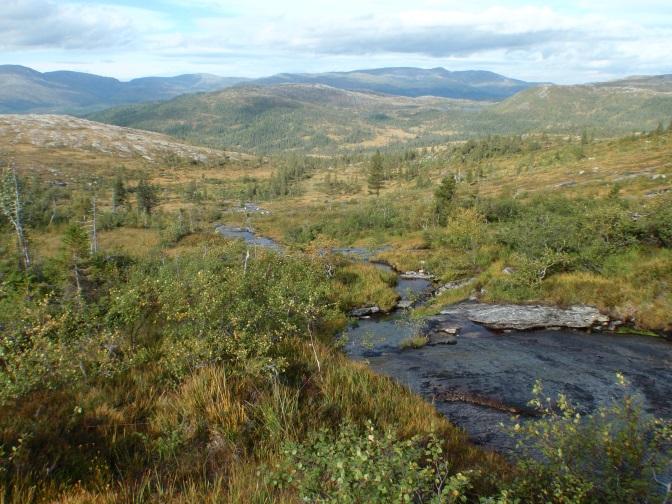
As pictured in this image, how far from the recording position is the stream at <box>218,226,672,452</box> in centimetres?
1559

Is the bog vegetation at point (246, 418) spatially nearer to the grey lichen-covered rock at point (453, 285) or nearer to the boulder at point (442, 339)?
the boulder at point (442, 339)

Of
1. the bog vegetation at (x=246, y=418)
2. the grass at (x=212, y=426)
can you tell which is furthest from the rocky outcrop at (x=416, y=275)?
the grass at (x=212, y=426)

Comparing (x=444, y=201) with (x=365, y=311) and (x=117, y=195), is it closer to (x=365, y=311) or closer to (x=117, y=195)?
(x=365, y=311)

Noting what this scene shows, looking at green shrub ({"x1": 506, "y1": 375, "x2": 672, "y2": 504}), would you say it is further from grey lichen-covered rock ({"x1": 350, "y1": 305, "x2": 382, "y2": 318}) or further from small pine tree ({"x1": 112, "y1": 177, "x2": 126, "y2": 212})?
small pine tree ({"x1": 112, "y1": 177, "x2": 126, "y2": 212})

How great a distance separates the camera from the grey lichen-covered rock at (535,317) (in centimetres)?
2517

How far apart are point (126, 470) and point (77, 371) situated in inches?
143

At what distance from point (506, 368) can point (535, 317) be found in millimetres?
8206

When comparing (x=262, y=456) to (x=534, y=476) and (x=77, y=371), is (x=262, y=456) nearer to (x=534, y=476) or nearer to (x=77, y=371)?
(x=534, y=476)

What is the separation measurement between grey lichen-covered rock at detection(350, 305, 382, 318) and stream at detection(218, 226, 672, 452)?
373cm

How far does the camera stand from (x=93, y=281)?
33.7 m

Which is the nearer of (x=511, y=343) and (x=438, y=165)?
(x=511, y=343)

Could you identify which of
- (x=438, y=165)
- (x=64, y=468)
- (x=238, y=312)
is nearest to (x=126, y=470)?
(x=64, y=468)

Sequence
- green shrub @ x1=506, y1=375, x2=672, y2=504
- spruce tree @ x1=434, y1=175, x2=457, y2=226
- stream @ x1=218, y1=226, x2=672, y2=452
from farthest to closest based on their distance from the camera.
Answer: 1. spruce tree @ x1=434, y1=175, x2=457, y2=226
2. stream @ x1=218, y1=226, x2=672, y2=452
3. green shrub @ x1=506, y1=375, x2=672, y2=504

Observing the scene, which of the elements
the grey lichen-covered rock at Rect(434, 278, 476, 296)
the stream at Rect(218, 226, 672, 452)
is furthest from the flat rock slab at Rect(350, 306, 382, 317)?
the grey lichen-covered rock at Rect(434, 278, 476, 296)
